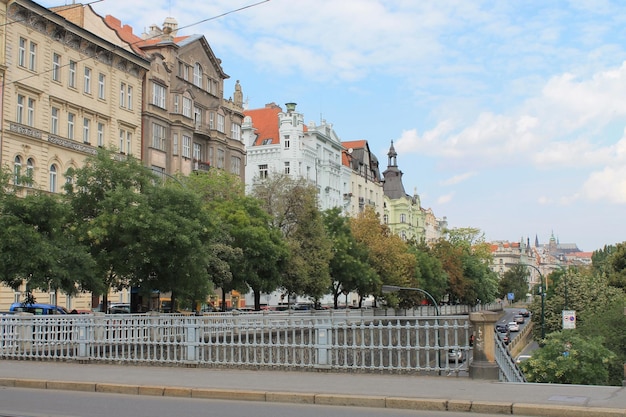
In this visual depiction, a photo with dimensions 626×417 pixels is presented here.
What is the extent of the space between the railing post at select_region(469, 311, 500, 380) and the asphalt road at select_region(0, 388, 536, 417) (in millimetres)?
2966

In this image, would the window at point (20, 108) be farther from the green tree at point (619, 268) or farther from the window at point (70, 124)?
the green tree at point (619, 268)

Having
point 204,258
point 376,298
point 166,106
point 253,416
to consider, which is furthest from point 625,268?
point 253,416

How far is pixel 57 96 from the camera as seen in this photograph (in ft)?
157

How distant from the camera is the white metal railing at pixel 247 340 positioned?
15.9 m

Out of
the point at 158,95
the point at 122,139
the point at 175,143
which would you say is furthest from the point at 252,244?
the point at 158,95

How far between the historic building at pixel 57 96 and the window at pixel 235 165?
1337 cm

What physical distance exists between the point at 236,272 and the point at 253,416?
3158 centimetres

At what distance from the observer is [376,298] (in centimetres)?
7100

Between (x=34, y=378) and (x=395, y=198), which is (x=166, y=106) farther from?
(x=395, y=198)

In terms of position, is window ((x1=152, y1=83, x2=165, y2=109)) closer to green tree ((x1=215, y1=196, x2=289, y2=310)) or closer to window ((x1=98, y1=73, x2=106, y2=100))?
window ((x1=98, y1=73, x2=106, y2=100))

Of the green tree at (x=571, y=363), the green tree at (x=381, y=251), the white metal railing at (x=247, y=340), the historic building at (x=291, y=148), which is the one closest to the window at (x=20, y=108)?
the white metal railing at (x=247, y=340)

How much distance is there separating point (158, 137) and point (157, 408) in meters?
47.6

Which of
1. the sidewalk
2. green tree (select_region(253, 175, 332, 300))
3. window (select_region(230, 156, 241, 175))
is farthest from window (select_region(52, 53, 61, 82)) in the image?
the sidewalk

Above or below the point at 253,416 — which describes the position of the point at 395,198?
above
